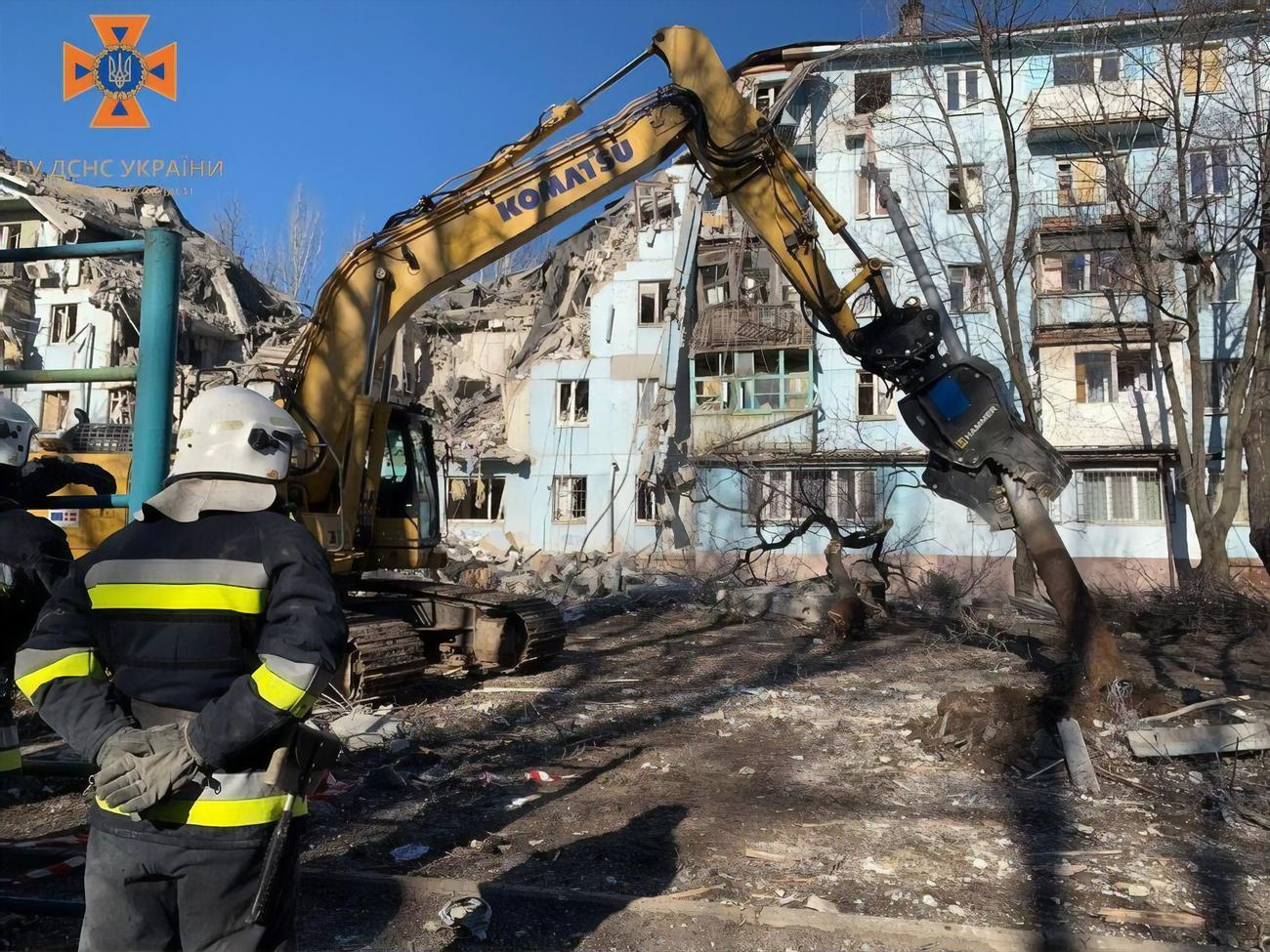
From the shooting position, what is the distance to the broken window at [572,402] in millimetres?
→ 28375

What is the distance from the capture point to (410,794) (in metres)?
5.39

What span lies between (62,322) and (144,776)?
97.9 ft

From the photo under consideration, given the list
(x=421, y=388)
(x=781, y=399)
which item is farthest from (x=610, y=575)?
(x=421, y=388)

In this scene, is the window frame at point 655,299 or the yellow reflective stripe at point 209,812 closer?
the yellow reflective stripe at point 209,812

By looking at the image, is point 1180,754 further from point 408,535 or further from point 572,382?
point 572,382

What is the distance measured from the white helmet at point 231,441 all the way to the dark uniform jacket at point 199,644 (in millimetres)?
141

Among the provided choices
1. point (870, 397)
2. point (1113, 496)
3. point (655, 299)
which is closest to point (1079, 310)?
point (1113, 496)

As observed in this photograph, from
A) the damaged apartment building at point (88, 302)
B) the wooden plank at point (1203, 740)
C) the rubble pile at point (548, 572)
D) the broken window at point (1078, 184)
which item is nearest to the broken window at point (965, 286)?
the broken window at point (1078, 184)

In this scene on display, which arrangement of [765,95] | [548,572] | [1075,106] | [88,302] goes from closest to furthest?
[1075,106] → [548,572] → [88,302] → [765,95]

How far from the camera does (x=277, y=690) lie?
207 centimetres

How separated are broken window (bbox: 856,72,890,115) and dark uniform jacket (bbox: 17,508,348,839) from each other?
27.5 m

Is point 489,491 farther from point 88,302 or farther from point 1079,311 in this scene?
point 1079,311

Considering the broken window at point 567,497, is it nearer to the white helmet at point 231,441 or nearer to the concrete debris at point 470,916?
the concrete debris at point 470,916

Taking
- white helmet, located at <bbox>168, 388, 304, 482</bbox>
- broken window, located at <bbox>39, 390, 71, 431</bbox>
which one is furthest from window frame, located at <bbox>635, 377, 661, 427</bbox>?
white helmet, located at <bbox>168, 388, 304, 482</bbox>
